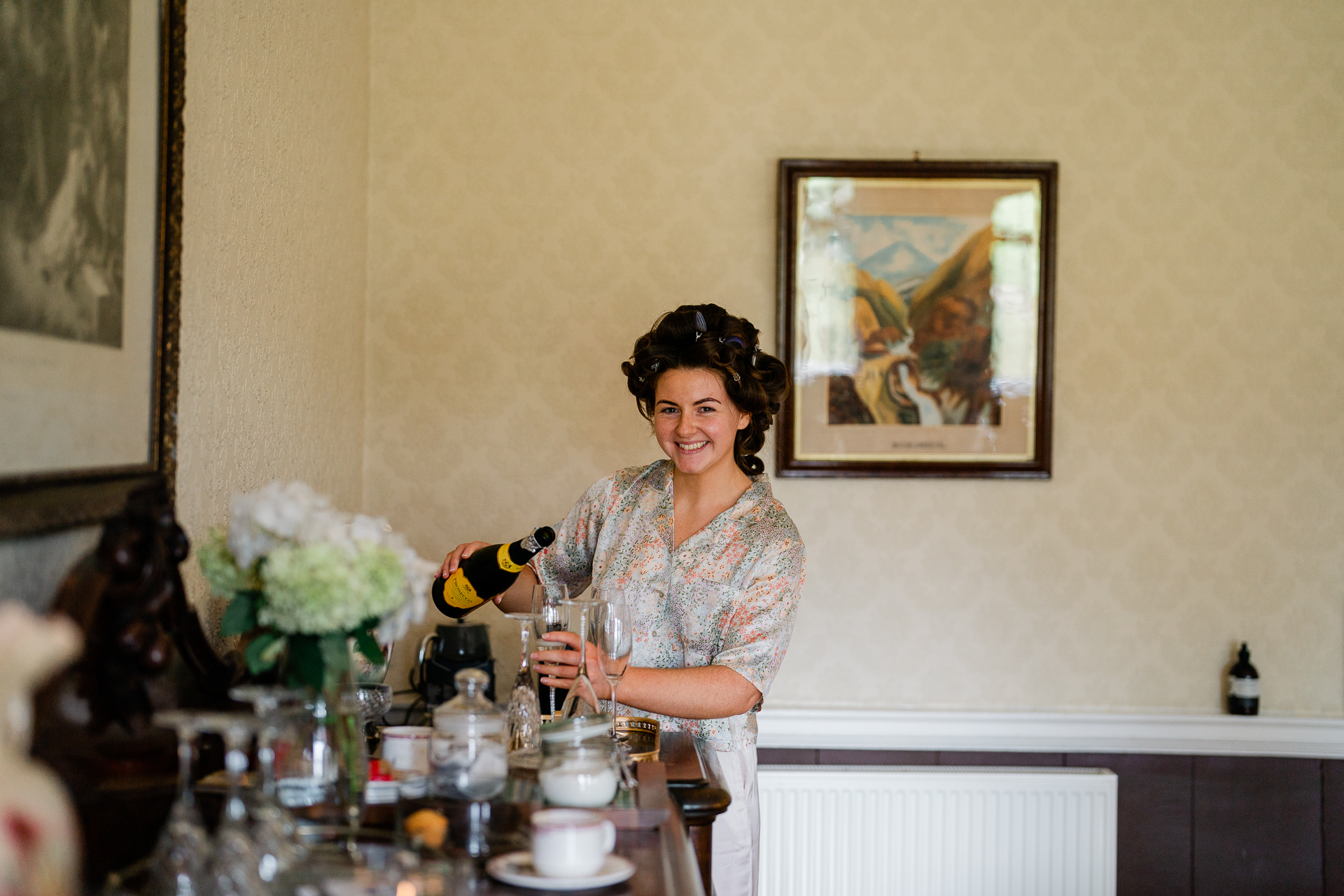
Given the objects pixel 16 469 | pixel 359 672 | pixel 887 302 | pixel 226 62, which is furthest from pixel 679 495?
pixel 16 469

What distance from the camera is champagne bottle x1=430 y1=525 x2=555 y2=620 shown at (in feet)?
7.40

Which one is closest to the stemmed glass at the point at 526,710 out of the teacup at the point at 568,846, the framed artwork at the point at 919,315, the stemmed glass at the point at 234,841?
the teacup at the point at 568,846

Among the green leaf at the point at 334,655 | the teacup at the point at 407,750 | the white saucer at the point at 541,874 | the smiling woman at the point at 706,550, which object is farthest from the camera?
the smiling woman at the point at 706,550

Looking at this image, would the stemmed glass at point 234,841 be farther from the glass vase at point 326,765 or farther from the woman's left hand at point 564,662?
the woman's left hand at point 564,662

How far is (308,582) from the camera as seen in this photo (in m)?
1.27

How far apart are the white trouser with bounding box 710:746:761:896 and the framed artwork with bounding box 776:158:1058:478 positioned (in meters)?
1.05

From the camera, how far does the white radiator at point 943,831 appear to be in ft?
9.77

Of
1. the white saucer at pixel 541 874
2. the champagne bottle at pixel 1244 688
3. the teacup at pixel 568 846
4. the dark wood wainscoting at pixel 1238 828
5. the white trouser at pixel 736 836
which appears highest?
the teacup at pixel 568 846

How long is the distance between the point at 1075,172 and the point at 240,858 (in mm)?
2844

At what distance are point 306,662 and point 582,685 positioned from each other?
22.2 inches

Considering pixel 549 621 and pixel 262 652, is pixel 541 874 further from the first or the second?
pixel 549 621

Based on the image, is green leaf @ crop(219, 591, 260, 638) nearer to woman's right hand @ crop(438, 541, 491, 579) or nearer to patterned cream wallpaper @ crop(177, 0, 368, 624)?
patterned cream wallpaper @ crop(177, 0, 368, 624)

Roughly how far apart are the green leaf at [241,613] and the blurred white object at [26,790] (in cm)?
49

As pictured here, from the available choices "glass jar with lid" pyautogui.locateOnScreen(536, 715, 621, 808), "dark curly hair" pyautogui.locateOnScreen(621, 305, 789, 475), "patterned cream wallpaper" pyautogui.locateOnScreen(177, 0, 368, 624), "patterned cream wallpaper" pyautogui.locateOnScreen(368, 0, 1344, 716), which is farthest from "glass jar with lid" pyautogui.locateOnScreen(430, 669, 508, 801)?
"patterned cream wallpaper" pyautogui.locateOnScreen(368, 0, 1344, 716)
